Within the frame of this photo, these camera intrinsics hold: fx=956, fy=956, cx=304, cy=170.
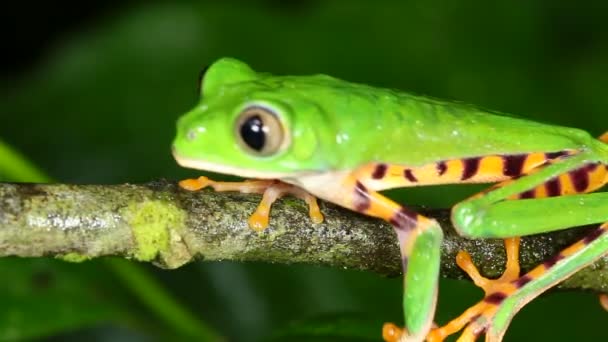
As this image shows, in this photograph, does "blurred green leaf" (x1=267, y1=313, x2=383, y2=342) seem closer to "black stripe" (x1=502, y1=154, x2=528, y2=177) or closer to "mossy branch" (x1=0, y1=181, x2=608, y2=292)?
"mossy branch" (x1=0, y1=181, x2=608, y2=292)

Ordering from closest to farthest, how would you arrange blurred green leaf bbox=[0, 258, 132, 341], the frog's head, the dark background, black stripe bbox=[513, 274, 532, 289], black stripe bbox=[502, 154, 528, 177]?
the frog's head, black stripe bbox=[513, 274, 532, 289], black stripe bbox=[502, 154, 528, 177], blurred green leaf bbox=[0, 258, 132, 341], the dark background

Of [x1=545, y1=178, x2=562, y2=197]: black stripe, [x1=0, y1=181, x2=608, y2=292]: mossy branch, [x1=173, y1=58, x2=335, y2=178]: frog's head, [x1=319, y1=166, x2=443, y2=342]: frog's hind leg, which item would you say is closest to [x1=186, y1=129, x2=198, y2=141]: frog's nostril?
[x1=173, y1=58, x2=335, y2=178]: frog's head

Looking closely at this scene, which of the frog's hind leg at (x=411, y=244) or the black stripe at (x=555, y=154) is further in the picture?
the black stripe at (x=555, y=154)

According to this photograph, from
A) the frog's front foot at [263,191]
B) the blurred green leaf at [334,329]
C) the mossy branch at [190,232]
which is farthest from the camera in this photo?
the blurred green leaf at [334,329]

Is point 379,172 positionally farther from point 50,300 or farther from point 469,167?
point 50,300

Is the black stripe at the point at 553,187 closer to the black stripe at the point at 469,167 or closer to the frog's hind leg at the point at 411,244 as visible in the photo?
the black stripe at the point at 469,167

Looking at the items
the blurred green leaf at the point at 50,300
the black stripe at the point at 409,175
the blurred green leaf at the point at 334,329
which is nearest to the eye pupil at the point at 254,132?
the black stripe at the point at 409,175
